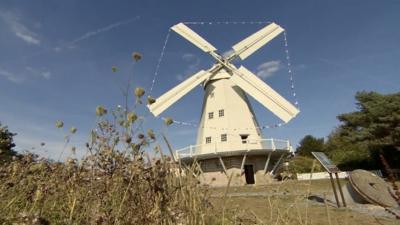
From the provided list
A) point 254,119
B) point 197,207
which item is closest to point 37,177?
point 197,207

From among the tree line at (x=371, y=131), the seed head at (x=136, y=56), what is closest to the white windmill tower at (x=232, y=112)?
the tree line at (x=371, y=131)

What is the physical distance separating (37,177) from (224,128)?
21645mm

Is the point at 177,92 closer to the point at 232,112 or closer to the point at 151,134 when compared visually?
the point at 232,112

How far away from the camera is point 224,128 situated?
23906 millimetres

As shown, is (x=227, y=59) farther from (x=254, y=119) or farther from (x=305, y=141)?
(x=305, y=141)

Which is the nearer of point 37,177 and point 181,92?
point 37,177

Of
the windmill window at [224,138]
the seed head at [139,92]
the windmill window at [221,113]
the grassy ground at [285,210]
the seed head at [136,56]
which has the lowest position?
the grassy ground at [285,210]

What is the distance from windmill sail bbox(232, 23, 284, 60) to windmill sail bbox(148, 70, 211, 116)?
3.86m

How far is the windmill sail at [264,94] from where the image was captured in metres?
22.6

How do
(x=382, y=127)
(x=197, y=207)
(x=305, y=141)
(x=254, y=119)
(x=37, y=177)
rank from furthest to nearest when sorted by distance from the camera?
(x=305, y=141)
(x=254, y=119)
(x=382, y=127)
(x=37, y=177)
(x=197, y=207)

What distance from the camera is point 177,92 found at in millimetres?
24234

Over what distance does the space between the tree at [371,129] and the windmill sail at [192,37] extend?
512 inches

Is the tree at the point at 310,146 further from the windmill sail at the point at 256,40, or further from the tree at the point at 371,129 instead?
the windmill sail at the point at 256,40

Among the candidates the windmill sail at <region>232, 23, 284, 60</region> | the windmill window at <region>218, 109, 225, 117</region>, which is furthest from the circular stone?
the windmill sail at <region>232, 23, 284, 60</region>
